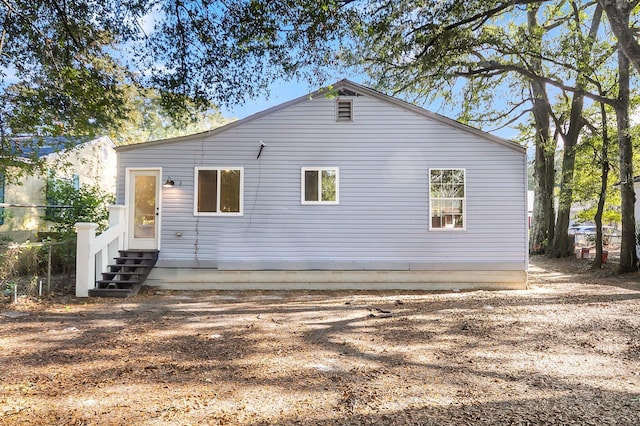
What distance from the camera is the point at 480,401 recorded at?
10.0 feet

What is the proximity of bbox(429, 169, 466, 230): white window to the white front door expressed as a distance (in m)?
6.53

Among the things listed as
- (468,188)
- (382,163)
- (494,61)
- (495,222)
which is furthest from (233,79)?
(494,61)

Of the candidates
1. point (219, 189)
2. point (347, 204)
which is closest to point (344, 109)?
point (347, 204)

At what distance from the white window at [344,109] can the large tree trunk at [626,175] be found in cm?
725

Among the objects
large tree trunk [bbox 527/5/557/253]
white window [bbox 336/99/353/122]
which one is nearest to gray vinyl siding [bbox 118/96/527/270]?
white window [bbox 336/99/353/122]

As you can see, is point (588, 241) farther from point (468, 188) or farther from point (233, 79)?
point (233, 79)

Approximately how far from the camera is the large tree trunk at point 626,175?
34.7 feet

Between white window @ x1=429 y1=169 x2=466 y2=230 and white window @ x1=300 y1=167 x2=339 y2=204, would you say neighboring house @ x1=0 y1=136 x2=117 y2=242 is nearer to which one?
white window @ x1=300 y1=167 x2=339 y2=204

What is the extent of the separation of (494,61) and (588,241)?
1299 centimetres

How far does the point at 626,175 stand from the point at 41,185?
59.4 ft

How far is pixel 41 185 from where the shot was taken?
1372 centimetres

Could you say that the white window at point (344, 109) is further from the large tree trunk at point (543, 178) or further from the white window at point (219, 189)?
Result: the large tree trunk at point (543, 178)

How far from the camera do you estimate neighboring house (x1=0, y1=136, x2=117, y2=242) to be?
11.8 m

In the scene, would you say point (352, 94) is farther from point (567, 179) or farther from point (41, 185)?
point (41, 185)
